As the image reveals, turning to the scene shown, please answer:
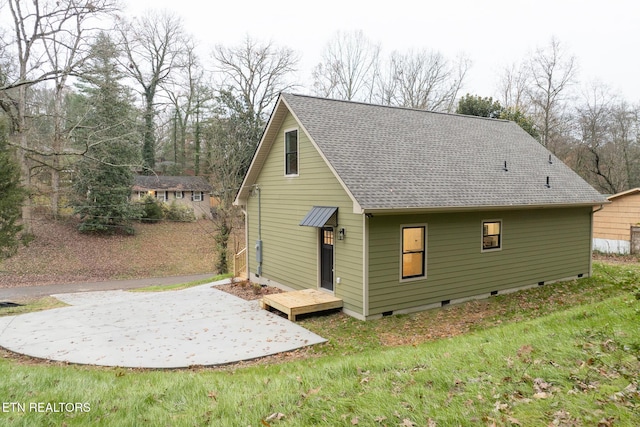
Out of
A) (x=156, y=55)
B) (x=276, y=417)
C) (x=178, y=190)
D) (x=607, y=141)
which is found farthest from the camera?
(x=178, y=190)

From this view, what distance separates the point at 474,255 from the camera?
11359mm

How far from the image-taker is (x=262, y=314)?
1039 centimetres

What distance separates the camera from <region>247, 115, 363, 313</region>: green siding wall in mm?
10023

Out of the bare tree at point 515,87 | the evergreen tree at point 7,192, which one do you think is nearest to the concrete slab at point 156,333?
the evergreen tree at point 7,192

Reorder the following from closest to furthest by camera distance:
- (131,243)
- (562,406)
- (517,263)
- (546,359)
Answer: (562,406)
(546,359)
(517,263)
(131,243)

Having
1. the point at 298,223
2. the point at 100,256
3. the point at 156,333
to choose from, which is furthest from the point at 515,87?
the point at 156,333

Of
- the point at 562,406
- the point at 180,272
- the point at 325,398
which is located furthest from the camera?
the point at 180,272

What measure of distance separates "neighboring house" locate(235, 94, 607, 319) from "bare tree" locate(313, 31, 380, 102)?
21.4 m

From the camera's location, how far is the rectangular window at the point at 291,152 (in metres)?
12.3

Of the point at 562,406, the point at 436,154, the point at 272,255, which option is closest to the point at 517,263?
the point at 436,154

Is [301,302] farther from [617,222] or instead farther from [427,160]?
[617,222]

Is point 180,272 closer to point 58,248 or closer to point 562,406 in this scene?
point 58,248

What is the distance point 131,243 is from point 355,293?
21662 mm

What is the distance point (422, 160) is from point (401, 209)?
3054 millimetres
